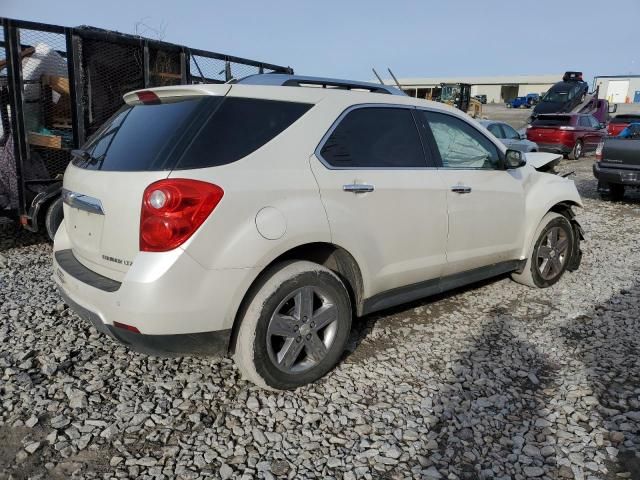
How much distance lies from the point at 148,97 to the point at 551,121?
17.3 meters

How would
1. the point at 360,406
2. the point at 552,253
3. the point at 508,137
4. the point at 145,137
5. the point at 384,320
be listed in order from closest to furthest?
the point at 145,137
the point at 360,406
the point at 384,320
the point at 552,253
the point at 508,137

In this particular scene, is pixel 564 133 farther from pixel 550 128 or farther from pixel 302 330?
pixel 302 330

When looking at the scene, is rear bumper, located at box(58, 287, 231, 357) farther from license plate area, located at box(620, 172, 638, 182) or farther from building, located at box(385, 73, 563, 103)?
building, located at box(385, 73, 563, 103)

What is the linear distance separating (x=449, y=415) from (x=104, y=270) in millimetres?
2139

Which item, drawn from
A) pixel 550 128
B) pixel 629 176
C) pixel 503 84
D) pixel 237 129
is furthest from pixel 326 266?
pixel 503 84

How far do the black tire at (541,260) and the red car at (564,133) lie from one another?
1355 cm

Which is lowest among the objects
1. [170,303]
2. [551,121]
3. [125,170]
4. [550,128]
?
[170,303]

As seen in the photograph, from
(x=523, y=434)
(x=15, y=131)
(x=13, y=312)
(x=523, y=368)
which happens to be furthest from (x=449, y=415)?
(x=15, y=131)

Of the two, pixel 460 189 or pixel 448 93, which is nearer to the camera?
pixel 460 189

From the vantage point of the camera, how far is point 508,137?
583 inches

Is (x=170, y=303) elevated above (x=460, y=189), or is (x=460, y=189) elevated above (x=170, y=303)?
(x=460, y=189)

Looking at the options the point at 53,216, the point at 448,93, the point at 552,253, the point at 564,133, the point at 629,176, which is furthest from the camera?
the point at 448,93

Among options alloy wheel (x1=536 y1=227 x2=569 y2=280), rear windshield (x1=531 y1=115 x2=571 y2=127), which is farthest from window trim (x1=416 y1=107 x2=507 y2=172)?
rear windshield (x1=531 y1=115 x2=571 y2=127)

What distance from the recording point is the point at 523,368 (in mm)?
3502
